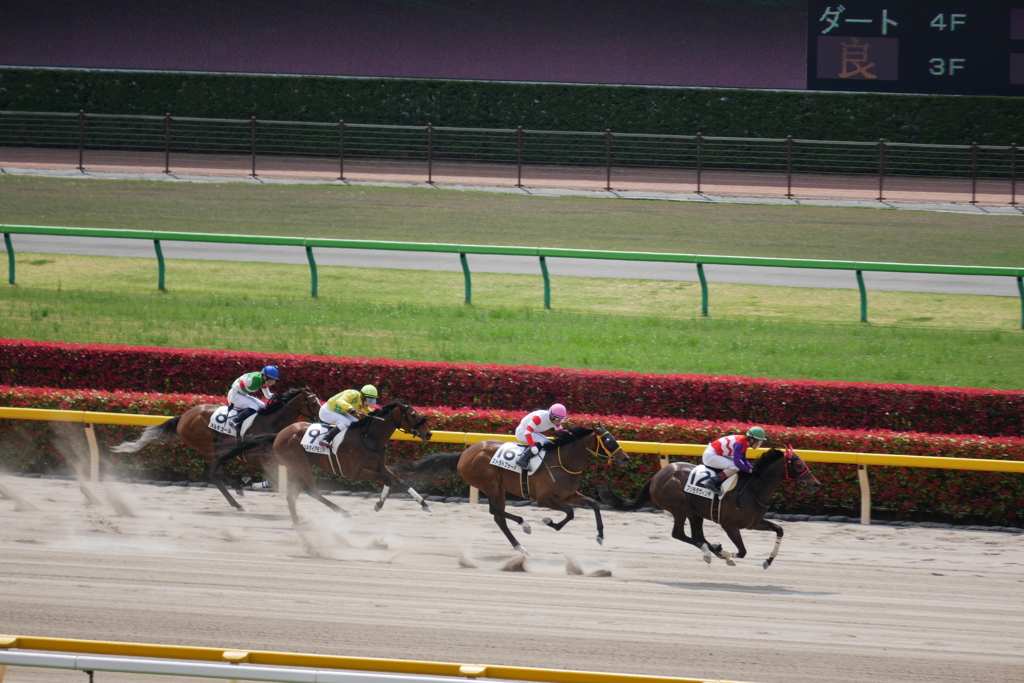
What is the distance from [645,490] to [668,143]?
15.8 metres

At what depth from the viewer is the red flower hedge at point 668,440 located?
30.9ft

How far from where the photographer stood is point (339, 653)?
571 cm

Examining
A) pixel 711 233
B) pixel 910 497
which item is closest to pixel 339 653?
pixel 910 497

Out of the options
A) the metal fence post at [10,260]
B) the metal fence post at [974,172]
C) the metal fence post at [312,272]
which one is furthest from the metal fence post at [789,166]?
the metal fence post at [10,260]

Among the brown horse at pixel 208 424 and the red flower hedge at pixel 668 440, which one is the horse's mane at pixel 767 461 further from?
the brown horse at pixel 208 424

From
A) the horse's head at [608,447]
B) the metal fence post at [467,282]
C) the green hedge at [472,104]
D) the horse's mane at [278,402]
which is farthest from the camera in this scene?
the green hedge at [472,104]

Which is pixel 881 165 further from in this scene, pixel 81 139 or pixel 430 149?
pixel 81 139

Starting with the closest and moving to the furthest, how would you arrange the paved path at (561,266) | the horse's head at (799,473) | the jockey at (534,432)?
the horse's head at (799,473) → the jockey at (534,432) → the paved path at (561,266)

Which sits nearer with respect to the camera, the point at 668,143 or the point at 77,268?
the point at 77,268

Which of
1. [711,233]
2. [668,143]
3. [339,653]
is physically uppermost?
[668,143]

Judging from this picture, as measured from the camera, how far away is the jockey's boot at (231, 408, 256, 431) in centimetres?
962

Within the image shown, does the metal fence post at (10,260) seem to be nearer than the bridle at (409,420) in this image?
No

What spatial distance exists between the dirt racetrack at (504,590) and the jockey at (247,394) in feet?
2.83

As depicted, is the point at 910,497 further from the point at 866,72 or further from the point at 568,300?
the point at 866,72
